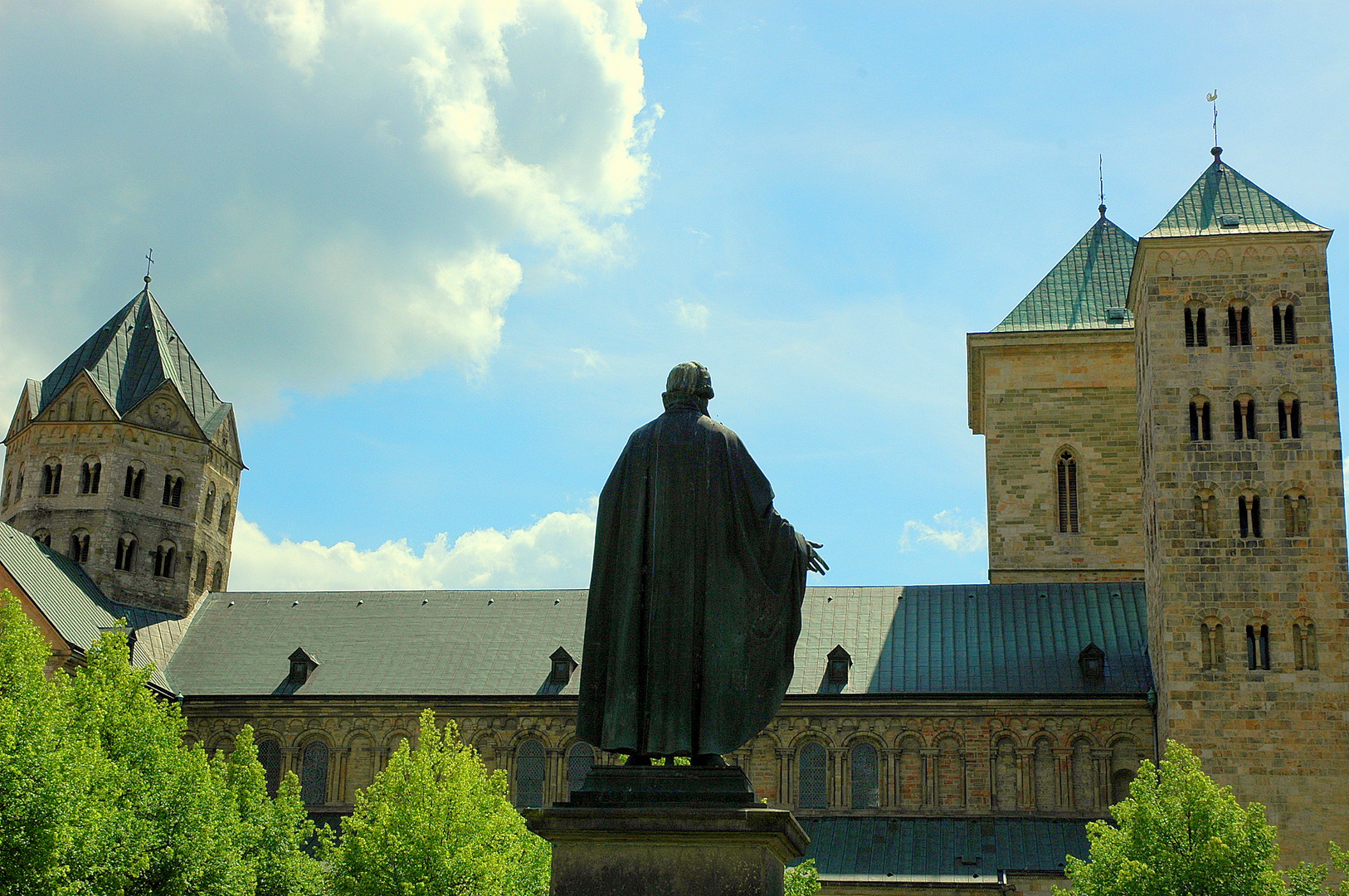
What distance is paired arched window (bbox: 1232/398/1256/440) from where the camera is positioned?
44.2 m

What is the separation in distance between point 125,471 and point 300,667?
1132cm

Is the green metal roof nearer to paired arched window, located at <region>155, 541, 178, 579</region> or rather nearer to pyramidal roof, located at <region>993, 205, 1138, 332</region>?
pyramidal roof, located at <region>993, 205, 1138, 332</region>

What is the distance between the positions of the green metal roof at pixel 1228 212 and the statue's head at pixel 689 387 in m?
37.8

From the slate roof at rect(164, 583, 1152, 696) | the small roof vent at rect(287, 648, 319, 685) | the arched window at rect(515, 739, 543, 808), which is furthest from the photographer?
the small roof vent at rect(287, 648, 319, 685)

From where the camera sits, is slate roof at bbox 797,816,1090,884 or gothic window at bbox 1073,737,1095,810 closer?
slate roof at bbox 797,816,1090,884

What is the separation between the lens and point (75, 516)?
183ft

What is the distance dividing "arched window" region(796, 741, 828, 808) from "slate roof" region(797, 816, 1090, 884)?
2.73 ft

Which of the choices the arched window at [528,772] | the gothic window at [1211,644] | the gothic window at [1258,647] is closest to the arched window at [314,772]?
the arched window at [528,772]

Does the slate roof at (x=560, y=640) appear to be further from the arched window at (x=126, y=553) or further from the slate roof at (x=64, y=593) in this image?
the arched window at (x=126, y=553)

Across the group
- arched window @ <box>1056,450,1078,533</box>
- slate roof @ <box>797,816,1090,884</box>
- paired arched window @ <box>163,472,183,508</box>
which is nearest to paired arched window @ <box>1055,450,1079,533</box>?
arched window @ <box>1056,450,1078,533</box>

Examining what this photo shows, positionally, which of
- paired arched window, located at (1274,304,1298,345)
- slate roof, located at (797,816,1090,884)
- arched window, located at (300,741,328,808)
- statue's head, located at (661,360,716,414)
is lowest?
slate roof, located at (797,816,1090,884)

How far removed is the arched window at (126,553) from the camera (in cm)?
5553

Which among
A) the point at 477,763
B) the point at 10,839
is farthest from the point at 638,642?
the point at 477,763

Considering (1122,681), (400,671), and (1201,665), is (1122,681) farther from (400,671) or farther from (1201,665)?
(400,671)
